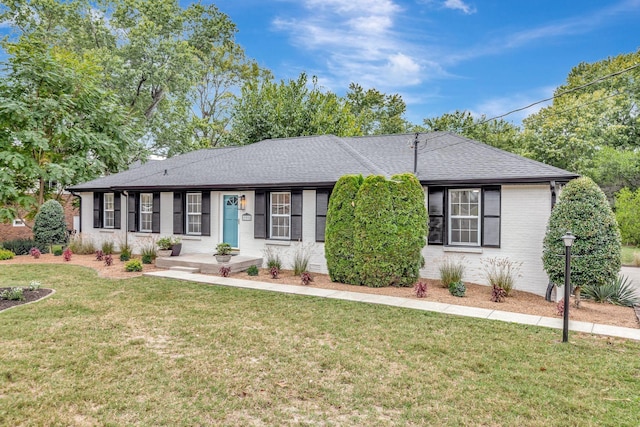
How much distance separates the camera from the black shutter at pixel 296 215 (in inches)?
462

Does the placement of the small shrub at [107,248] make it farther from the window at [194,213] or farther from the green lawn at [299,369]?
the green lawn at [299,369]

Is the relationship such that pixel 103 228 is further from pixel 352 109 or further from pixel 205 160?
pixel 352 109

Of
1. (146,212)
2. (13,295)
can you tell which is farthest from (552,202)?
(146,212)

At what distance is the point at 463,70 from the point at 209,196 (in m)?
13.8

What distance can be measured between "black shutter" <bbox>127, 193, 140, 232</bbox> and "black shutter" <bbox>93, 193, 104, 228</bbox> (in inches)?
79.4

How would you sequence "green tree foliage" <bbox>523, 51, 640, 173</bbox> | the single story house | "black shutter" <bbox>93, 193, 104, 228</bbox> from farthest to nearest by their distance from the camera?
"green tree foliage" <bbox>523, 51, 640, 173</bbox> → "black shutter" <bbox>93, 193, 104, 228</bbox> → the single story house

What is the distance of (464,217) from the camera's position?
1009cm

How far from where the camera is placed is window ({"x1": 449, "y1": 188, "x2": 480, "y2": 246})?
1000 centimetres

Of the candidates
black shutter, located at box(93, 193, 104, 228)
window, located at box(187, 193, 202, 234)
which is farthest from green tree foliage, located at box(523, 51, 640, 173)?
black shutter, located at box(93, 193, 104, 228)

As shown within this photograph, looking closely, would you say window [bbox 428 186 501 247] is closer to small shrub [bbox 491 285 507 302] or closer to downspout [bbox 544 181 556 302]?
downspout [bbox 544 181 556 302]

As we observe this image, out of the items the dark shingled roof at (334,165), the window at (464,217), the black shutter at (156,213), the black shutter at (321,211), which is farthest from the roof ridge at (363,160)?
the black shutter at (156,213)

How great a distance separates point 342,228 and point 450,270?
3.05 m

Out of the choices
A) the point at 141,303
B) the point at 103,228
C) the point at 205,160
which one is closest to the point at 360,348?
the point at 141,303

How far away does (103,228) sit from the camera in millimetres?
16109
